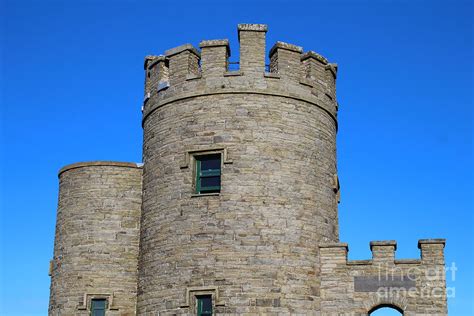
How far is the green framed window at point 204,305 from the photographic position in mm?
16875

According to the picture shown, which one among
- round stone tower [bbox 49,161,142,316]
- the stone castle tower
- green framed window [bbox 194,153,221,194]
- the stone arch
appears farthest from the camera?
round stone tower [bbox 49,161,142,316]

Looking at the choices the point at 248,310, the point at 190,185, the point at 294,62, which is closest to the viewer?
the point at 248,310

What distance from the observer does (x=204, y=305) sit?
667 inches

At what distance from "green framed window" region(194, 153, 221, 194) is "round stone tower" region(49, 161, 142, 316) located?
2.33m

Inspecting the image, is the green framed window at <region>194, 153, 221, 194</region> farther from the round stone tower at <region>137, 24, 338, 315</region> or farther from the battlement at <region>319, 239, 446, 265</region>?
the battlement at <region>319, 239, 446, 265</region>

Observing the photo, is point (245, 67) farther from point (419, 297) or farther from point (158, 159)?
point (419, 297)

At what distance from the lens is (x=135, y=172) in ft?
64.7

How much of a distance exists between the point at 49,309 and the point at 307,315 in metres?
7.77

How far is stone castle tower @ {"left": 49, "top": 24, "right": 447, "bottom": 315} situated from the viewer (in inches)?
667

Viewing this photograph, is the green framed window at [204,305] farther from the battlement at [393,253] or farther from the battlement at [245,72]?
the battlement at [245,72]

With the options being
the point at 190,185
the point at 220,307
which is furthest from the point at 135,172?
the point at 220,307

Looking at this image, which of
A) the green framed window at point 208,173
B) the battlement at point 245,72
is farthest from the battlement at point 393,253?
the battlement at point 245,72

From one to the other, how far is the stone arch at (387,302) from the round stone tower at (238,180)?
1323 millimetres

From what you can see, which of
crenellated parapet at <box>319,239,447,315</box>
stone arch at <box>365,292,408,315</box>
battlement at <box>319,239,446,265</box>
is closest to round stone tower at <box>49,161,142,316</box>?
crenellated parapet at <box>319,239,447,315</box>
